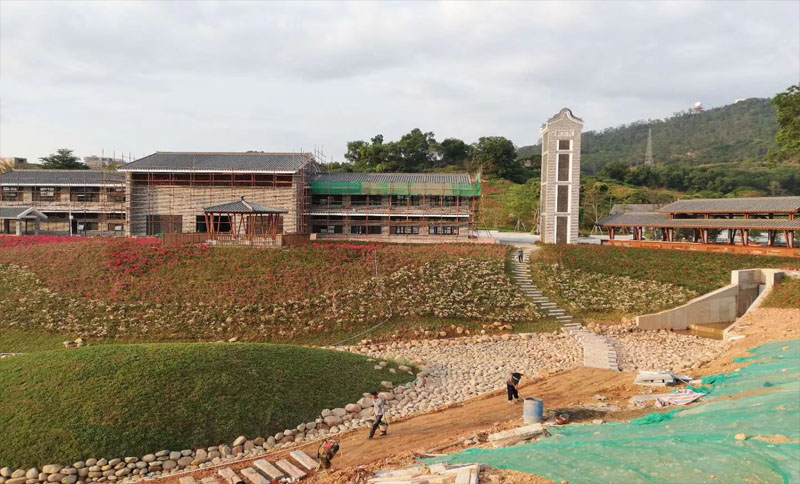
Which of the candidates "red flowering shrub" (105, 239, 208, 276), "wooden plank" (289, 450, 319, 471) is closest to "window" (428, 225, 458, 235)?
"red flowering shrub" (105, 239, 208, 276)

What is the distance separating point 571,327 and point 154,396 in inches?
775

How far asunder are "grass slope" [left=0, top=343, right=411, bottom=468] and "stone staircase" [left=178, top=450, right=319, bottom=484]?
1.65m

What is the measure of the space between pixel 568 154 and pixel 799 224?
51.1 feet

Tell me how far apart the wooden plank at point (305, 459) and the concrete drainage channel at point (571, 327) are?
12.3 metres

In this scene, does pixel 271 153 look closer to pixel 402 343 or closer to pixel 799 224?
pixel 402 343

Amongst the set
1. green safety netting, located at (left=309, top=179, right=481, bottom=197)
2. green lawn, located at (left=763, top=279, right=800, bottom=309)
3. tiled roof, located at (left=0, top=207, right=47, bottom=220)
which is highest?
green safety netting, located at (left=309, top=179, right=481, bottom=197)

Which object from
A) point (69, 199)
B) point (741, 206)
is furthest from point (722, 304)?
point (69, 199)

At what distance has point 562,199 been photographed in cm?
3969

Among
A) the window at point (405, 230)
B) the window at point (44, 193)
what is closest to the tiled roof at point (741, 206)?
the window at point (405, 230)

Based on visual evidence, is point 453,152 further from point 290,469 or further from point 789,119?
point 290,469

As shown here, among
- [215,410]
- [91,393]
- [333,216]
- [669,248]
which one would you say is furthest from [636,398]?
[333,216]

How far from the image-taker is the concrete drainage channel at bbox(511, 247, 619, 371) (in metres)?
20.1

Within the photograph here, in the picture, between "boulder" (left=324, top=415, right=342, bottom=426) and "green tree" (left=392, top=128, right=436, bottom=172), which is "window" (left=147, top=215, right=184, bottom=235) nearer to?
"boulder" (left=324, top=415, right=342, bottom=426)

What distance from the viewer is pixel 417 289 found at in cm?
2748
